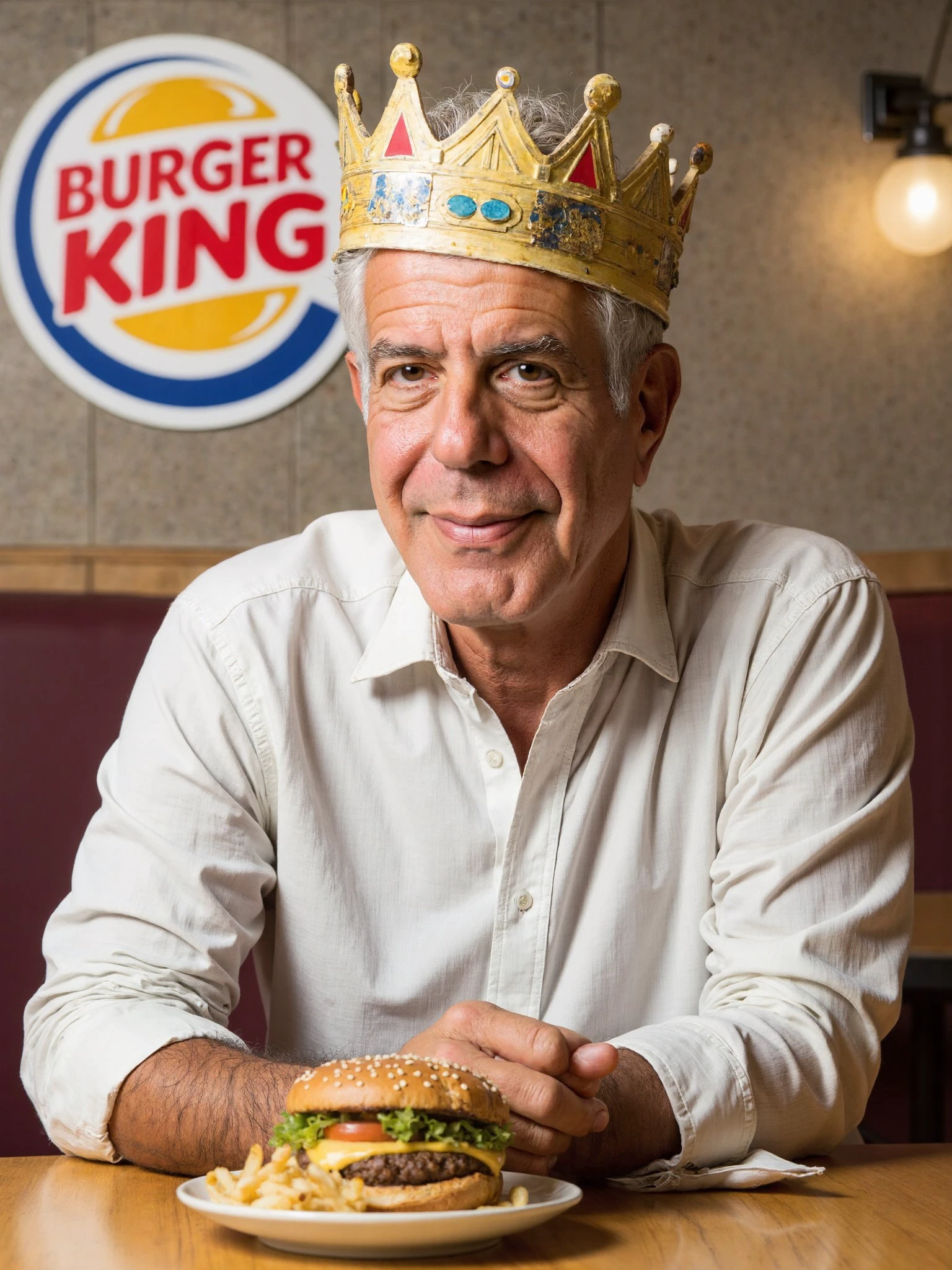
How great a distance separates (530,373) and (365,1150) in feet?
2.79

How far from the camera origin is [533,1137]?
3.75 feet

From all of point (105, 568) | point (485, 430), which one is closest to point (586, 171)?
point (485, 430)

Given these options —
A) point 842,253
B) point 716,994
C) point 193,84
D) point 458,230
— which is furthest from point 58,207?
point 716,994

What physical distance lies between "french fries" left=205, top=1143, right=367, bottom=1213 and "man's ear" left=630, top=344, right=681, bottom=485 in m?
0.96

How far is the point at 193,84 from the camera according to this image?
363 cm

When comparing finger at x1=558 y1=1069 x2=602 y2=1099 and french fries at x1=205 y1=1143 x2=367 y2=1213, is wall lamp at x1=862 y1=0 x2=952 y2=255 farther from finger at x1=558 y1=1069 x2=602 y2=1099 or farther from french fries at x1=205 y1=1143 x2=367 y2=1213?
french fries at x1=205 y1=1143 x2=367 y2=1213

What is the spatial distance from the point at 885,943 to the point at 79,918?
840 mm

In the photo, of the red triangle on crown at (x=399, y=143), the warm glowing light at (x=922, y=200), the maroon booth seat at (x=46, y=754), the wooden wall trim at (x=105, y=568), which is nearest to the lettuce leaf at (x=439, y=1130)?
the red triangle on crown at (x=399, y=143)

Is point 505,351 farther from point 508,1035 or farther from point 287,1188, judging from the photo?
point 287,1188

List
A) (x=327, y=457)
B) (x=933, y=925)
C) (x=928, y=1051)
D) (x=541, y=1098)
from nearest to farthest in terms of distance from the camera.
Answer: (x=541, y=1098) < (x=928, y=1051) < (x=933, y=925) < (x=327, y=457)

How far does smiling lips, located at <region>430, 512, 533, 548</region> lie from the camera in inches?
60.4

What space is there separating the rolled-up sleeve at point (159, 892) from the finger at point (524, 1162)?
337 mm

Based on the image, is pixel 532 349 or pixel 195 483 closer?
pixel 532 349

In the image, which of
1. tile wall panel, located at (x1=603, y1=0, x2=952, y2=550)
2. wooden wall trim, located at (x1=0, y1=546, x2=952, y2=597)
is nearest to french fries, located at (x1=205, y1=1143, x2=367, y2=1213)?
wooden wall trim, located at (x1=0, y1=546, x2=952, y2=597)
